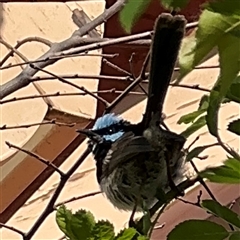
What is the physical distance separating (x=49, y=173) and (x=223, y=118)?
1.52 ft

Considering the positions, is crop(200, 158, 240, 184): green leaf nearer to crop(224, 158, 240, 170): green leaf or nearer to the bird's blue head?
crop(224, 158, 240, 170): green leaf

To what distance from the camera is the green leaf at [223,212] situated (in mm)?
438

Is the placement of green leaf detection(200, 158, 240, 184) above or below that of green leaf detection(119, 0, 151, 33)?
above

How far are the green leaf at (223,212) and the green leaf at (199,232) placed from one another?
0.07ft

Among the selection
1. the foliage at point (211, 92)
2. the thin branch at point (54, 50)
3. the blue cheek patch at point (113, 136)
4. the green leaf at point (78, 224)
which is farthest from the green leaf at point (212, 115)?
the blue cheek patch at point (113, 136)

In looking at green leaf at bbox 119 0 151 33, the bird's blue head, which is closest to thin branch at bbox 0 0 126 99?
the bird's blue head

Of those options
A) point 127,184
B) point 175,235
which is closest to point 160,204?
point 175,235

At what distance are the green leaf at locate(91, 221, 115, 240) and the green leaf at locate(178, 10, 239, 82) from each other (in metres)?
0.17

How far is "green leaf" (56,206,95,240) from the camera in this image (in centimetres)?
45

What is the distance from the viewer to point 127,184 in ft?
3.66

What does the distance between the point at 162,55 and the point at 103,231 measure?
1.05 ft

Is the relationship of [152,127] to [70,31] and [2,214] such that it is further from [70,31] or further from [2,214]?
[70,31]

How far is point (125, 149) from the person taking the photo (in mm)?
1117

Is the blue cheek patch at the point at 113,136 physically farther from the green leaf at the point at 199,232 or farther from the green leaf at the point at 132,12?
the green leaf at the point at 132,12
